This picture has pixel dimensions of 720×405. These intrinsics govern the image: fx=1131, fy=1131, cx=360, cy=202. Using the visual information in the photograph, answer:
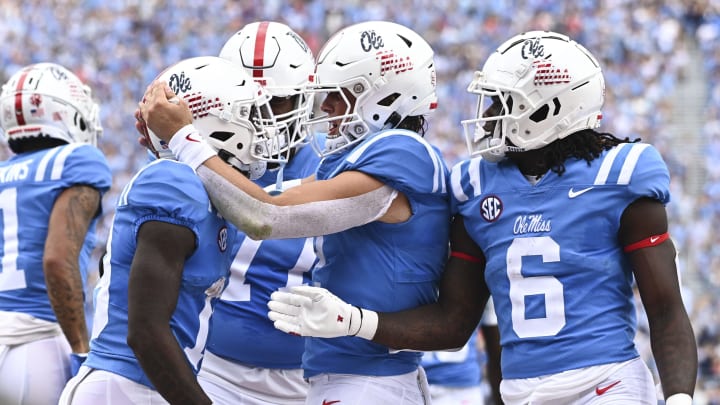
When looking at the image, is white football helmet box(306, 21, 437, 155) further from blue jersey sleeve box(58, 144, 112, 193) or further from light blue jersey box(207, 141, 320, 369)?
blue jersey sleeve box(58, 144, 112, 193)

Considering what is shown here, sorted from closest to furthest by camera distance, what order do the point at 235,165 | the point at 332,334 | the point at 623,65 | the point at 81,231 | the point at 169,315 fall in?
the point at 169,315, the point at 332,334, the point at 235,165, the point at 81,231, the point at 623,65

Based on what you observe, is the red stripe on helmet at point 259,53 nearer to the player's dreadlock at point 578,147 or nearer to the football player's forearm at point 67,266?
the football player's forearm at point 67,266

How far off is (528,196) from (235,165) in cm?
100

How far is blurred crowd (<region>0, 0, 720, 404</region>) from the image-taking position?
1695cm

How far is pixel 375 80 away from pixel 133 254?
42.8 inches

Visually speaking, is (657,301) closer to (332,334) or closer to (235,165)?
(332,334)

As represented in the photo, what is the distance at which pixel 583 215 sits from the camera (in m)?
3.60

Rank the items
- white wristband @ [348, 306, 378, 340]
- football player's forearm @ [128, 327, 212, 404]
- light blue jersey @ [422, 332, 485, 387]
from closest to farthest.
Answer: football player's forearm @ [128, 327, 212, 404]
white wristband @ [348, 306, 378, 340]
light blue jersey @ [422, 332, 485, 387]

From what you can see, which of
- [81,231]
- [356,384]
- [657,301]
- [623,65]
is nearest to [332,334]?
[356,384]

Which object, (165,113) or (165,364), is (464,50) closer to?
(165,113)

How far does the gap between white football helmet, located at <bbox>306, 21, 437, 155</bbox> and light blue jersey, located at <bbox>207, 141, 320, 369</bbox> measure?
59 cm

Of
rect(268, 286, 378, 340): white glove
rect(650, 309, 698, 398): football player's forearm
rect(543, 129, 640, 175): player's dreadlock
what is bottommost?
rect(650, 309, 698, 398): football player's forearm

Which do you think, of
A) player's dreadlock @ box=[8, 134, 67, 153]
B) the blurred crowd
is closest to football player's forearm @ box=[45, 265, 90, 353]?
player's dreadlock @ box=[8, 134, 67, 153]

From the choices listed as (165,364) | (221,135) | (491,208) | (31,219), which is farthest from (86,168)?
(491,208)
